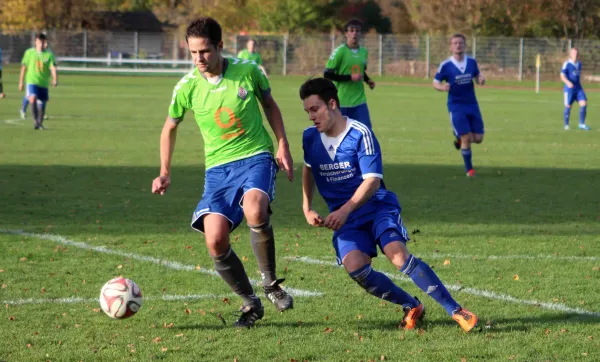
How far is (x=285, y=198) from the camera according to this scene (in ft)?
40.6

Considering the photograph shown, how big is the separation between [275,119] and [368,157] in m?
0.98

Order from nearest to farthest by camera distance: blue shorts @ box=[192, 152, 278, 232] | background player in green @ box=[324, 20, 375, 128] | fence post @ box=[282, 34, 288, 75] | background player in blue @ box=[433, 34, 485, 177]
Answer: blue shorts @ box=[192, 152, 278, 232], background player in green @ box=[324, 20, 375, 128], background player in blue @ box=[433, 34, 485, 177], fence post @ box=[282, 34, 288, 75]

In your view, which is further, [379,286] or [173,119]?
[173,119]

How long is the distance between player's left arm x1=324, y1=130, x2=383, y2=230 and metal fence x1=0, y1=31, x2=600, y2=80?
50901 mm

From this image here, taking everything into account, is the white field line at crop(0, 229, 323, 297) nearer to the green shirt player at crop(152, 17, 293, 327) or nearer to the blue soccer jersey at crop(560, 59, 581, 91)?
the green shirt player at crop(152, 17, 293, 327)

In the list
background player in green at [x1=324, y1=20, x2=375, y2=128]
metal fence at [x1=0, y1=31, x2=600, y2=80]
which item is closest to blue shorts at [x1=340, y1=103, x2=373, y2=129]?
background player in green at [x1=324, y1=20, x2=375, y2=128]

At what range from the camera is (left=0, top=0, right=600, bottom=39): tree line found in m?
67.6

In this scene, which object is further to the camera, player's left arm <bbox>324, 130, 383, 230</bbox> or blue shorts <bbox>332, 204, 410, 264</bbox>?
blue shorts <bbox>332, 204, 410, 264</bbox>

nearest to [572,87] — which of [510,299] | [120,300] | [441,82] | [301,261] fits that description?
[441,82]

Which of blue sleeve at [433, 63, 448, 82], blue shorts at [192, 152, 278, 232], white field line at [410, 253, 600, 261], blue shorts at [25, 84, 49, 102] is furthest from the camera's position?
blue shorts at [25, 84, 49, 102]

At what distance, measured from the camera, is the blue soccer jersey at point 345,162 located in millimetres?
6066

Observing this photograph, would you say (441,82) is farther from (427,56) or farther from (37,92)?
(427,56)

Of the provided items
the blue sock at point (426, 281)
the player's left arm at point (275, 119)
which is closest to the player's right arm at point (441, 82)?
the player's left arm at point (275, 119)

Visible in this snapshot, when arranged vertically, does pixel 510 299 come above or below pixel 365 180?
below
